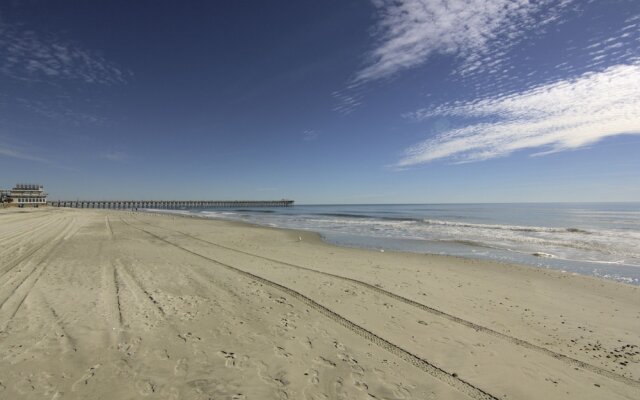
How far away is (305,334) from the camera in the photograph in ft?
17.5

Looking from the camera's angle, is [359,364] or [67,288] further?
[67,288]

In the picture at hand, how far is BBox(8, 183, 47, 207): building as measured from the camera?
228 feet

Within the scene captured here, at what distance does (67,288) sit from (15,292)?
911mm

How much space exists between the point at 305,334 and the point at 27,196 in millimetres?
96778

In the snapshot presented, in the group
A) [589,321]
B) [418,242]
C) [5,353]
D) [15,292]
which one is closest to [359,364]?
[5,353]

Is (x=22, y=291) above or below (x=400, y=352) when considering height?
above

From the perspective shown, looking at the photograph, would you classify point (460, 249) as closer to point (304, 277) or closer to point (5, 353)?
point (304, 277)

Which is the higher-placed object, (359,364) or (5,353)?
(5,353)

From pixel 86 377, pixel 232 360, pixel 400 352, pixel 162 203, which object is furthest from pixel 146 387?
pixel 162 203

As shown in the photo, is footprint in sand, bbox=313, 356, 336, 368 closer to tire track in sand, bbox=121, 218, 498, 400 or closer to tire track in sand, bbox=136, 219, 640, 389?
tire track in sand, bbox=121, 218, 498, 400

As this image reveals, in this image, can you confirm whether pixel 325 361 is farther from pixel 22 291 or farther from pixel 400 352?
pixel 22 291

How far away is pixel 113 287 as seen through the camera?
7496mm

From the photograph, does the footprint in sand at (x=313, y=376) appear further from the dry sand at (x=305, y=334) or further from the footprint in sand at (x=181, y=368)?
the footprint in sand at (x=181, y=368)

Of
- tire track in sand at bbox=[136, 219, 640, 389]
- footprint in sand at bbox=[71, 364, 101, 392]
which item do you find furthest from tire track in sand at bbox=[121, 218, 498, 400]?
footprint in sand at bbox=[71, 364, 101, 392]
